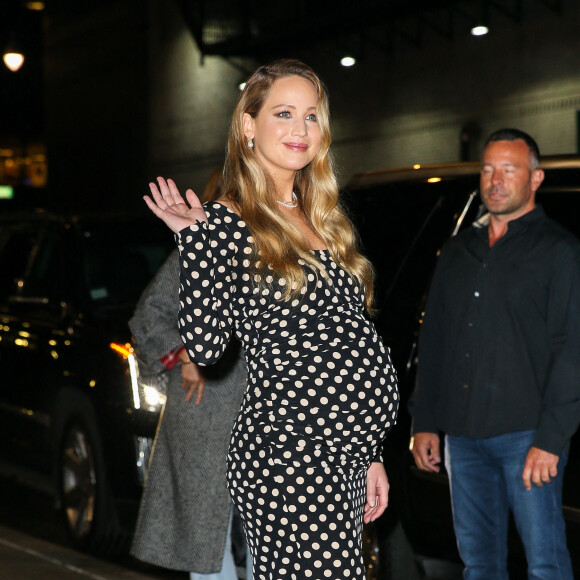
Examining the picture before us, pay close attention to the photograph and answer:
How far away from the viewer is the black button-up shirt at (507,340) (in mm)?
3627

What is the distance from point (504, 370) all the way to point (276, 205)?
1.41 meters

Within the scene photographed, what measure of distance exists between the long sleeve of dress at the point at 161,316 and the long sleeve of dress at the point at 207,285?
1577mm

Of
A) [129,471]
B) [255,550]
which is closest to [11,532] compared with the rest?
[129,471]

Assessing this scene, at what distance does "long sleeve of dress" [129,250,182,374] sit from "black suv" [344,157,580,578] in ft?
2.49

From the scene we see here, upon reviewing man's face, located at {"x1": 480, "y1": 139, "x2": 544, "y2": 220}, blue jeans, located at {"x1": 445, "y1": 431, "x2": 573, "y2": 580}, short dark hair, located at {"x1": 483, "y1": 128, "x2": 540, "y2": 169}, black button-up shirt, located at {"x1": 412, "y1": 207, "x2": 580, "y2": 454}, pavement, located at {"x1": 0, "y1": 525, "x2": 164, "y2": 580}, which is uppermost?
short dark hair, located at {"x1": 483, "y1": 128, "x2": 540, "y2": 169}

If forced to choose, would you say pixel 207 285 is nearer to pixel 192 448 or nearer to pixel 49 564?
pixel 192 448

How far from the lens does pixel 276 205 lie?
266cm

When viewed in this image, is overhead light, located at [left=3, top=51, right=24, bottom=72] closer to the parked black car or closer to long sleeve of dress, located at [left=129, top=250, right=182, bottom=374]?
the parked black car

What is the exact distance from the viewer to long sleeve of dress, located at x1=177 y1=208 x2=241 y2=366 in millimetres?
2434

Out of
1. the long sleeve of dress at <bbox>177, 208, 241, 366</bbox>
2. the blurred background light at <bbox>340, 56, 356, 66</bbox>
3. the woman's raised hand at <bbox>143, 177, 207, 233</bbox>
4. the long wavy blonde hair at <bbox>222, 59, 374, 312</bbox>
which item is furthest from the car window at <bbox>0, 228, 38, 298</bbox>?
the blurred background light at <bbox>340, 56, 356, 66</bbox>

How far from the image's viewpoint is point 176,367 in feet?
13.6

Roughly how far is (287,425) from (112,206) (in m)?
22.4

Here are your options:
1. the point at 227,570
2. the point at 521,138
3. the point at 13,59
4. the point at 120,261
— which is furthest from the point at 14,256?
the point at 13,59

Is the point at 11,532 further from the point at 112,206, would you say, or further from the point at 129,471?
the point at 112,206
